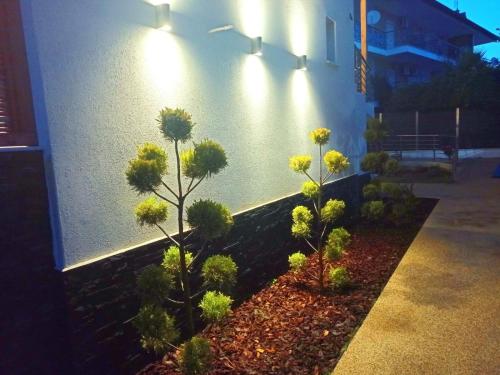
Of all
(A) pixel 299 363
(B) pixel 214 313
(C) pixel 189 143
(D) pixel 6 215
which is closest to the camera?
(D) pixel 6 215

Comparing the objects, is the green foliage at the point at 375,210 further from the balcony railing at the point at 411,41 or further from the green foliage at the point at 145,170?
the balcony railing at the point at 411,41

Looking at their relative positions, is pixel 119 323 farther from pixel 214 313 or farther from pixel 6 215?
pixel 6 215

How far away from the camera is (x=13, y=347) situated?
2.24 m

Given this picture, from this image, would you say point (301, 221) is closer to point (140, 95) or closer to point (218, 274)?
point (218, 274)

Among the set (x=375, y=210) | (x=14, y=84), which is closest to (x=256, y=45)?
(x=14, y=84)

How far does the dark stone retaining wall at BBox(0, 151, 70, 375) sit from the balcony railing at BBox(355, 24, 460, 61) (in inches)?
943

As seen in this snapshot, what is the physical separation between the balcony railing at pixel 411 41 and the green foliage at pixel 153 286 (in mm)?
23706

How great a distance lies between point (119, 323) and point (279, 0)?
4405 millimetres

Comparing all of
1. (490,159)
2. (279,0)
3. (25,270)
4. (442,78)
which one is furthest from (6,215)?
(442,78)

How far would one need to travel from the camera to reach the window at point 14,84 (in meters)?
2.27

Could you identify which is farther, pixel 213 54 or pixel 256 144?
pixel 256 144

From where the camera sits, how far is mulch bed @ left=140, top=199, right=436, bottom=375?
3004mm

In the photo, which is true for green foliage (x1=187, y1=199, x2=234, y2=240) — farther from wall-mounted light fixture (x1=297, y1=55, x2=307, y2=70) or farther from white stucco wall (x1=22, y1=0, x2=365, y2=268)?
wall-mounted light fixture (x1=297, y1=55, x2=307, y2=70)

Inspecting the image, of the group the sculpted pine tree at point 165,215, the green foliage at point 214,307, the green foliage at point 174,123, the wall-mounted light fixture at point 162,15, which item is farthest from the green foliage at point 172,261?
the wall-mounted light fixture at point 162,15
